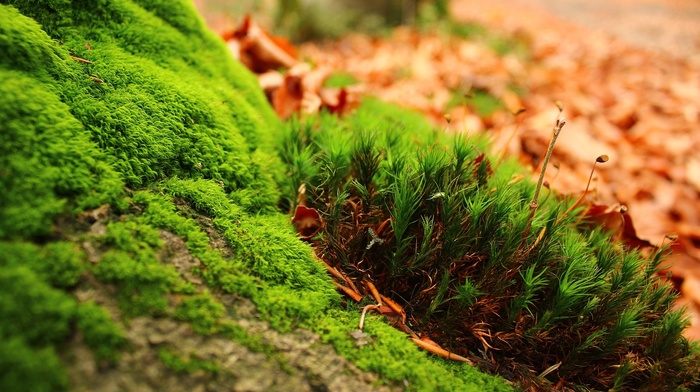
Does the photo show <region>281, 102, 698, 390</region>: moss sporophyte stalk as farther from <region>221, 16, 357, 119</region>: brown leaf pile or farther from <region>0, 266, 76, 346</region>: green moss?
<region>221, 16, 357, 119</region>: brown leaf pile

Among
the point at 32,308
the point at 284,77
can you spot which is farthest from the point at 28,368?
the point at 284,77

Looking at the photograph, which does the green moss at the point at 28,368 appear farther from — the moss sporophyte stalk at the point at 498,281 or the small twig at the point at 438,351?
the small twig at the point at 438,351

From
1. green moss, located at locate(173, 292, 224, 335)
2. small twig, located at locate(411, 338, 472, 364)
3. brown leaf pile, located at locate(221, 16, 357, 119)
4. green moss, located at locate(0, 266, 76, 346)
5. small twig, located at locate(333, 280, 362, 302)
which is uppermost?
brown leaf pile, located at locate(221, 16, 357, 119)

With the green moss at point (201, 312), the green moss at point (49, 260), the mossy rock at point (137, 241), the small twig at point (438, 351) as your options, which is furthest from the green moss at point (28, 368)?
the small twig at point (438, 351)

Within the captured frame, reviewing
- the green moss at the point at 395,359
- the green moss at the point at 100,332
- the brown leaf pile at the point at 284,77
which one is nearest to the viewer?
the green moss at the point at 100,332

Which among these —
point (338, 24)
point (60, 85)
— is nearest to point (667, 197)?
point (60, 85)

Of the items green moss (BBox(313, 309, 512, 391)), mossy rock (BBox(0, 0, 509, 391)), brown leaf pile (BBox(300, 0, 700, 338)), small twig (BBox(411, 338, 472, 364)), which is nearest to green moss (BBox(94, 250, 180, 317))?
mossy rock (BBox(0, 0, 509, 391))

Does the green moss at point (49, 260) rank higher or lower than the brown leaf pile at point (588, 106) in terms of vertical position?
lower

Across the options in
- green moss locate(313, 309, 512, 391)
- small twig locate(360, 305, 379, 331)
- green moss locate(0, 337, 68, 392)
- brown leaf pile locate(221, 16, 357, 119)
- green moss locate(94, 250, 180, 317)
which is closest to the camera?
green moss locate(0, 337, 68, 392)

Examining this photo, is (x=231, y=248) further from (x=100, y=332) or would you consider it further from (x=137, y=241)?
(x=100, y=332)
